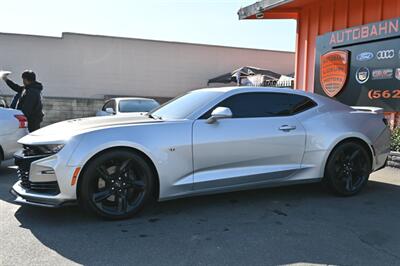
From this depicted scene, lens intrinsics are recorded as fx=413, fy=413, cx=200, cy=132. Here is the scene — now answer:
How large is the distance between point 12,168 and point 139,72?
1252cm

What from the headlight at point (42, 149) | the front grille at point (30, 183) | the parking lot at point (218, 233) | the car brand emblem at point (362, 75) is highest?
the car brand emblem at point (362, 75)

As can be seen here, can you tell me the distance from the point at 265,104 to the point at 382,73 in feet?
15.2

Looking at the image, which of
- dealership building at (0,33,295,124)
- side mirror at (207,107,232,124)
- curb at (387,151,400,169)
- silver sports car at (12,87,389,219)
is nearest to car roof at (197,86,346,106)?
silver sports car at (12,87,389,219)

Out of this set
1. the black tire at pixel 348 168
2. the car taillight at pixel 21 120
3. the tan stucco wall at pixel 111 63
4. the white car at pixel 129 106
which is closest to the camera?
the black tire at pixel 348 168

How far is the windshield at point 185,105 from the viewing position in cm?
481

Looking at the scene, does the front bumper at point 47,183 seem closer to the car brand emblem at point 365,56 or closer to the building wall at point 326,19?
the building wall at point 326,19

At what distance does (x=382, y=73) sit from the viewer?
8.52 meters

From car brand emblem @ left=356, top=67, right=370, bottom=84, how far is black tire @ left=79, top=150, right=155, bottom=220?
6.33 m

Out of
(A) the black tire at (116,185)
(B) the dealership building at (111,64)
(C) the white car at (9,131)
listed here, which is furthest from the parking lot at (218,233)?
(B) the dealership building at (111,64)

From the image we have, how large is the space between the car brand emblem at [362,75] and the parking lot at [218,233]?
4330 millimetres

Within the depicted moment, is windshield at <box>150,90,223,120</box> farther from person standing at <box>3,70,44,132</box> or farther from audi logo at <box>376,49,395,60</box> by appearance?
audi logo at <box>376,49,395,60</box>

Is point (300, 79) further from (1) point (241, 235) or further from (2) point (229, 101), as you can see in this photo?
(1) point (241, 235)

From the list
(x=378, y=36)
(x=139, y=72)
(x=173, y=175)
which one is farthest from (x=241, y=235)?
(x=139, y=72)

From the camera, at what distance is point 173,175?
14.5 ft
